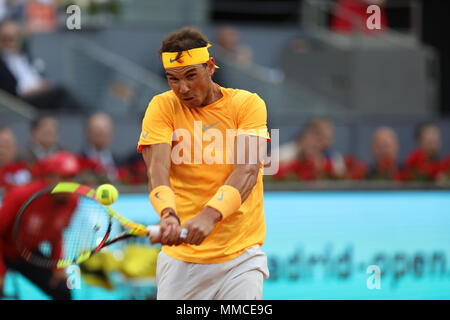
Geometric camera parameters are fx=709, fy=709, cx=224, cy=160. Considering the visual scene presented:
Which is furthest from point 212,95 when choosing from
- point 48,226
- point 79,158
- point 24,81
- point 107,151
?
point 24,81

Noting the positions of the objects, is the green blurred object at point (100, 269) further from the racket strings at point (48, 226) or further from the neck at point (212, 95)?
the neck at point (212, 95)

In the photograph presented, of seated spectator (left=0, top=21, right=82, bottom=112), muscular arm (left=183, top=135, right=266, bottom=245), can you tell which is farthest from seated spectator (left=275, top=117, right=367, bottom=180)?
muscular arm (left=183, top=135, right=266, bottom=245)

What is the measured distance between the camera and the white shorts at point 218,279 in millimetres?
3357

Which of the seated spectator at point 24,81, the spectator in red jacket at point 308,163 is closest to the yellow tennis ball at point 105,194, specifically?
the spectator in red jacket at point 308,163

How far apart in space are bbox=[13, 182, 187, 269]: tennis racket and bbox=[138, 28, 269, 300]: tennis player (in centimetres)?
30

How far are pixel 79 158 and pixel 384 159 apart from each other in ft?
10.2

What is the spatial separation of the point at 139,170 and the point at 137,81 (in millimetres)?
3028

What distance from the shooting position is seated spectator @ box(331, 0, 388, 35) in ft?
34.9

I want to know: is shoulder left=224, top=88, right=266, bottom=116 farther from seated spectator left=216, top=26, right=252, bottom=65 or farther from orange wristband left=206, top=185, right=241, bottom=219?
seated spectator left=216, top=26, right=252, bottom=65

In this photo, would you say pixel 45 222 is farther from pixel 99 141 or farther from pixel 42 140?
pixel 99 141

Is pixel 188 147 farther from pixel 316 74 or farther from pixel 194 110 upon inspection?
pixel 316 74

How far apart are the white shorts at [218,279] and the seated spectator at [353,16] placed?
25.0 ft
